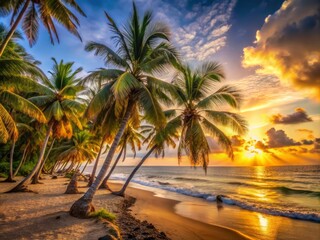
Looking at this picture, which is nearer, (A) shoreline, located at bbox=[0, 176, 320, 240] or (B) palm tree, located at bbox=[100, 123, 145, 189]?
(A) shoreline, located at bbox=[0, 176, 320, 240]

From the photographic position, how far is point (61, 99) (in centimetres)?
1606

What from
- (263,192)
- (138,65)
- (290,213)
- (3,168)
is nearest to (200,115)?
(138,65)

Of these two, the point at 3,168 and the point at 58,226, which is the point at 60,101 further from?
the point at 3,168

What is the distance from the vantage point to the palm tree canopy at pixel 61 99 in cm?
1482

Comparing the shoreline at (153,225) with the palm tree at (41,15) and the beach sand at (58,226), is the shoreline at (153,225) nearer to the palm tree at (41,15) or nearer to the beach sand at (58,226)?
the beach sand at (58,226)

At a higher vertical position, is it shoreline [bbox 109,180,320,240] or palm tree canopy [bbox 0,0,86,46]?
palm tree canopy [bbox 0,0,86,46]

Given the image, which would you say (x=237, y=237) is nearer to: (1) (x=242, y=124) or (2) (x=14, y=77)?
(1) (x=242, y=124)

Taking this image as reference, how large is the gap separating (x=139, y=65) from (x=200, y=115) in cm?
505

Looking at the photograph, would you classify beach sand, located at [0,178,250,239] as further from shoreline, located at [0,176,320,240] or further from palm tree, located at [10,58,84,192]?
palm tree, located at [10,58,84,192]

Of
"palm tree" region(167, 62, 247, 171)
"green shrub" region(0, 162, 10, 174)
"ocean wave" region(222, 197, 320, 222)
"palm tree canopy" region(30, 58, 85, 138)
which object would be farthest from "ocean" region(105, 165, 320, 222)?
"green shrub" region(0, 162, 10, 174)

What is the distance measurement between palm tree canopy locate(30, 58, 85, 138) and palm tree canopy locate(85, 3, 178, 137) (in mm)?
5835

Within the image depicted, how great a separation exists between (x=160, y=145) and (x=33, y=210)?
24.5ft

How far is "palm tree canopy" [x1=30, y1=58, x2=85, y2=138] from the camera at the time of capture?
14820mm

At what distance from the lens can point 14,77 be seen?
1011 centimetres
